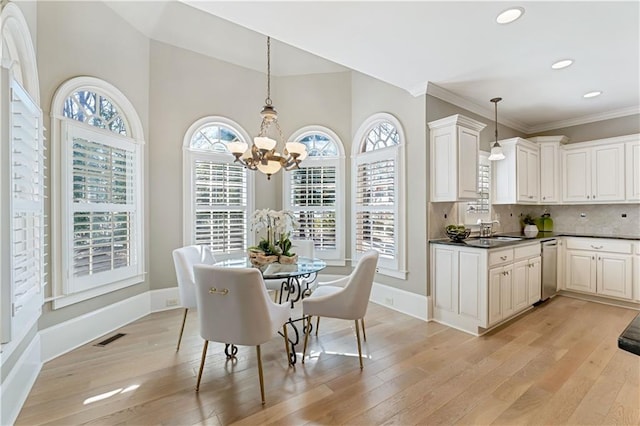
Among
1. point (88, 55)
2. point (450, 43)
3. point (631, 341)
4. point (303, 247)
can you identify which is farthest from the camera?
point (303, 247)

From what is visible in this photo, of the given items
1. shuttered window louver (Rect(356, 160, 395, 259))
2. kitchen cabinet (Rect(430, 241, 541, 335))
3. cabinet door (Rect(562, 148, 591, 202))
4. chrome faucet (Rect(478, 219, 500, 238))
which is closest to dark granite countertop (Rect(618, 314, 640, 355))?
kitchen cabinet (Rect(430, 241, 541, 335))

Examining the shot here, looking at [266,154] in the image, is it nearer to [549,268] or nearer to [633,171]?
[549,268]

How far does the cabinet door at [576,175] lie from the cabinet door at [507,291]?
2.40 metres

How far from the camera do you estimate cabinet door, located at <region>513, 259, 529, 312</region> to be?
138 inches

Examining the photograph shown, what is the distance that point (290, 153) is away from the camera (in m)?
2.92

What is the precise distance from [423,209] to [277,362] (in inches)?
95.2

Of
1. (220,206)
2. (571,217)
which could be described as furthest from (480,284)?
(220,206)

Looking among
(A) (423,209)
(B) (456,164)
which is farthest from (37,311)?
(B) (456,164)

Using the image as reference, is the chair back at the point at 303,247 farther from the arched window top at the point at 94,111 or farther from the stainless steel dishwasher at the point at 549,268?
the stainless steel dishwasher at the point at 549,268

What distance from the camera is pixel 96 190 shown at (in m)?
3.12

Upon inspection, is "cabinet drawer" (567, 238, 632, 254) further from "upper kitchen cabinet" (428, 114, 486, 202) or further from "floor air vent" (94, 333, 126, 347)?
"floor air vent" (94, 333, 126, 347)

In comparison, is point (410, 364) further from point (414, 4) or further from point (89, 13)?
point (89, 13)

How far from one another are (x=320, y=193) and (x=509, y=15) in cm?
313

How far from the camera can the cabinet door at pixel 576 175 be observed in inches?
180
